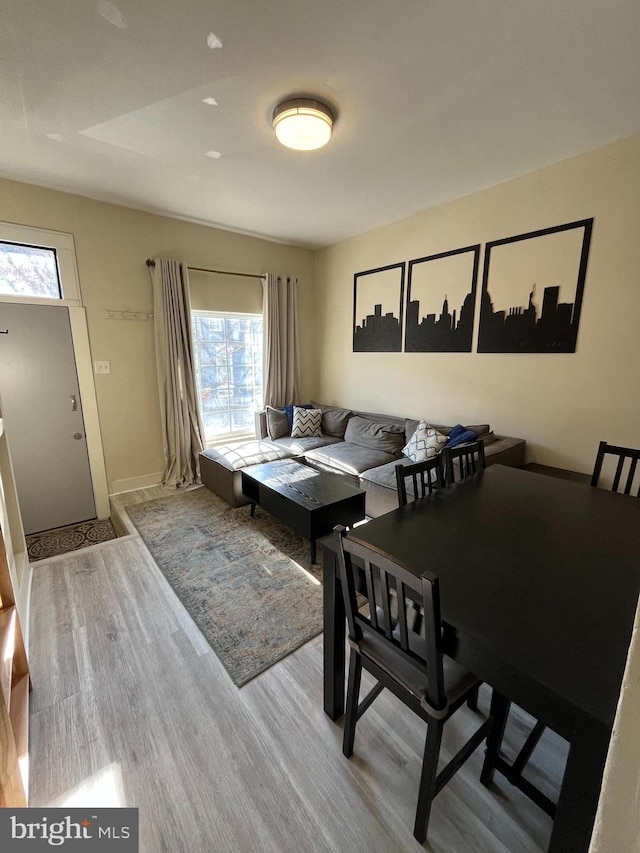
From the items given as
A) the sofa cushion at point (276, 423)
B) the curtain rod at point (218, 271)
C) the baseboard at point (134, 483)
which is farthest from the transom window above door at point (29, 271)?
the sofa cushion at point (276, 423)

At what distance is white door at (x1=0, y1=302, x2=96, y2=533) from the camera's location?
295 cm

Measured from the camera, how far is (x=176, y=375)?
3.82 m

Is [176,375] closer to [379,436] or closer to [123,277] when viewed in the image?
[123,277]

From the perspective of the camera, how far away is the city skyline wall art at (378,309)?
399cm

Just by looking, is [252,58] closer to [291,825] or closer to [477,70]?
[477,70]

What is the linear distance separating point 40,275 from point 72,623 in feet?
9.39

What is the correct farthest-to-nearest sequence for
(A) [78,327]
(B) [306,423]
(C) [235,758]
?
(B) [306,423] → (A) [78,327] → (C) [235,758]

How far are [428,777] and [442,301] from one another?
353cm

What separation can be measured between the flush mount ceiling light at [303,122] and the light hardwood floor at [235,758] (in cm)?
283

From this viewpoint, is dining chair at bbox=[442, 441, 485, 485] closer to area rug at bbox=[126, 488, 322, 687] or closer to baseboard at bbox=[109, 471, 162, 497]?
area rug at bbox=[126, 488, 322, 687]

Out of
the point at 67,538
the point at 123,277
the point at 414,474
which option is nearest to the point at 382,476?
the point at 414,474

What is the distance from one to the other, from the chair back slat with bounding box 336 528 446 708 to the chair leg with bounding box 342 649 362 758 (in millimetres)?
103

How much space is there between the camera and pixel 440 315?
3.59 m

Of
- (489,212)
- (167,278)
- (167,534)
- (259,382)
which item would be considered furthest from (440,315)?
(167,534)
